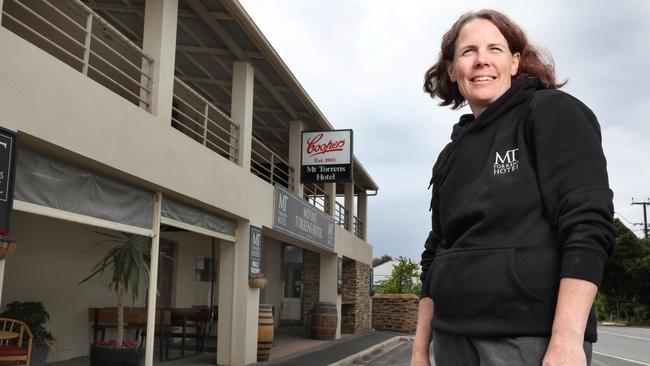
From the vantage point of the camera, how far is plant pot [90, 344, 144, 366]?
711 cm

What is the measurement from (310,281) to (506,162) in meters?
20.2

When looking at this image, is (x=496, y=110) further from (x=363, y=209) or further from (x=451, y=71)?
(x=363, y=209)

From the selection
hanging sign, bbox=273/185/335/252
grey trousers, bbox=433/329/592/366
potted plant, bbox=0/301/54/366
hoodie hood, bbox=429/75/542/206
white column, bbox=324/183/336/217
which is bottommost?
potted plant, bbox=0/301/54/366

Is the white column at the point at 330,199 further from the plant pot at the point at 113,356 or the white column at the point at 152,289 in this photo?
the plant pot at the point at 113,356

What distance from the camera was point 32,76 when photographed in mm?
5527

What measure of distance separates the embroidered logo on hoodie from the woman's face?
21 cm

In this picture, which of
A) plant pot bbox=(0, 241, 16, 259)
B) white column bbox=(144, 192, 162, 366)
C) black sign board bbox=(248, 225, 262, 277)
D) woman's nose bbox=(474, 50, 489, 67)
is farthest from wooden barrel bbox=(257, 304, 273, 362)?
woman's nose bbox=(474, 50, 489, 67)

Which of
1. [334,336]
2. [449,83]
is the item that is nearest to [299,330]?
[334,336]

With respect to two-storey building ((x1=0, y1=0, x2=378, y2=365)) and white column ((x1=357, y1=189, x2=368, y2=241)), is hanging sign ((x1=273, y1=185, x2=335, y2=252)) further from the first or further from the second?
white column ((x1=357, y1=189, x2=368, y2=241))

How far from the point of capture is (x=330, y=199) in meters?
17.8

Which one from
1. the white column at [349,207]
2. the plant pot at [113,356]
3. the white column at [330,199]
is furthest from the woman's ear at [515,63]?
the white column at [349,207]

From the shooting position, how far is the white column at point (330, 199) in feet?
58.4

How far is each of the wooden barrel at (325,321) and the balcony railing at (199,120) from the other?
542 centimetres

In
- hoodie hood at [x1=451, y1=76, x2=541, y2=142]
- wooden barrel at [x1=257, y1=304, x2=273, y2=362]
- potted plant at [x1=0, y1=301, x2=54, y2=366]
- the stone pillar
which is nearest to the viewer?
hoodie hood at [x1=451, y1=76, x2=541, y2=142]
